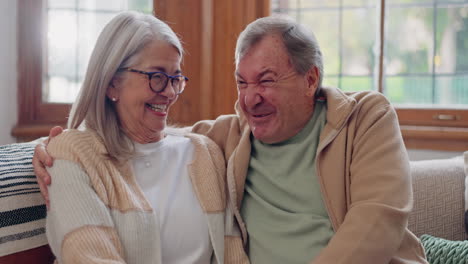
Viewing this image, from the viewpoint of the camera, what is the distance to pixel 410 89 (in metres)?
2.83

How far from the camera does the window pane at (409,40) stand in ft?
9.11

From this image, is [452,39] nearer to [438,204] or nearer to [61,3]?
[438,204]

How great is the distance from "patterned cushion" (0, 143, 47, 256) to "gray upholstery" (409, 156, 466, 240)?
4.39 ft

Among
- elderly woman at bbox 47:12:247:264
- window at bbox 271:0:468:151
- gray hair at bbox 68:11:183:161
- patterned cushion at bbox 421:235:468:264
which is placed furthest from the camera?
window at bbox 271:0:468:151

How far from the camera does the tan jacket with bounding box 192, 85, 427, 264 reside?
1.46 m

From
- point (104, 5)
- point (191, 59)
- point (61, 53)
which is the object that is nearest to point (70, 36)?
point (61, 53)

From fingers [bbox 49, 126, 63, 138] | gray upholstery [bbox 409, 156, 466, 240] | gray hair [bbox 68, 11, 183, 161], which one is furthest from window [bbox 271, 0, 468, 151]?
fingers [bbox 49, 126, 63, 138]

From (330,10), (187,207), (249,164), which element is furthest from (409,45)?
(187,207)

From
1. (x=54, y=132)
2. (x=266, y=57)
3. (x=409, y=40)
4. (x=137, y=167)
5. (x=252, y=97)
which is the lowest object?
(x=137, y=167)

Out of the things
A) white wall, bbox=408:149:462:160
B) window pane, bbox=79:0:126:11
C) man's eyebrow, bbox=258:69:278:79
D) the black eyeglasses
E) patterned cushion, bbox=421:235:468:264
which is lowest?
patterned cushion, bbox=421:235:468:264

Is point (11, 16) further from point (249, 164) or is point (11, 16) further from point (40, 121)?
point (249, 164)

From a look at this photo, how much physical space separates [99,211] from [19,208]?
0.26 meters

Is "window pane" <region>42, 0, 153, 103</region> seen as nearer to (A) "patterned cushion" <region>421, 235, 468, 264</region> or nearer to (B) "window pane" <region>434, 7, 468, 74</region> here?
(B) "window pane" <region>434, 7, 468, 74</region>

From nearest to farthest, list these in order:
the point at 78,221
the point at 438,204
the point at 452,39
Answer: the point at 78,221
the point at 438,204
the point at 452,39
